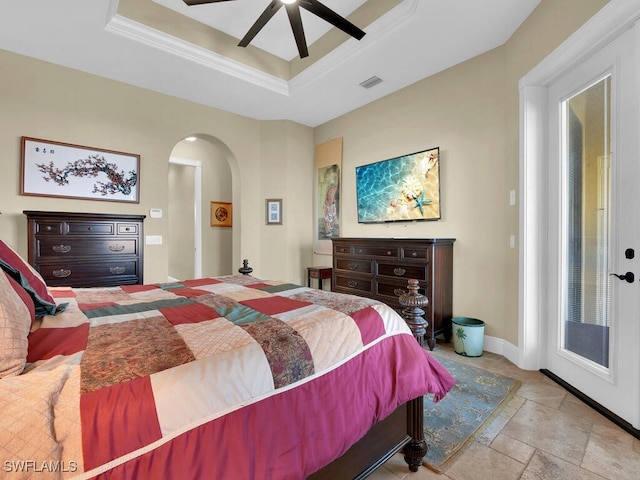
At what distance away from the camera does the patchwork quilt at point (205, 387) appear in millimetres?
645

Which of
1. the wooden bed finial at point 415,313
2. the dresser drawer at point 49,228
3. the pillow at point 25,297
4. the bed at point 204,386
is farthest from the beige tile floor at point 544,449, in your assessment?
the dresser drawer at point 49,228

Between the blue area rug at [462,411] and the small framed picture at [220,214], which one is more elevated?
the small framed picture at [220,214]

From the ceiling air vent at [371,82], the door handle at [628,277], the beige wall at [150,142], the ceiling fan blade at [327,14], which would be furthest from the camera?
the ceiling air vent at [371,82]

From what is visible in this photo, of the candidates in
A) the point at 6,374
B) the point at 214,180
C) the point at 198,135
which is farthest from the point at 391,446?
the point at 214,180

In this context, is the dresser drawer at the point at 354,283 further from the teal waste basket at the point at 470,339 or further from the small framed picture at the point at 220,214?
the small framed picture at the point at 220,214

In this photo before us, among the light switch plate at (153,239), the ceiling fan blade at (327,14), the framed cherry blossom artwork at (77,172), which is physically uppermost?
the ceiling fan blade at (327,14)

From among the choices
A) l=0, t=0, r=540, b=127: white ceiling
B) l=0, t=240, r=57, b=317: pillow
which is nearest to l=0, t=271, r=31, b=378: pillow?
l=0, t=240, r=57, b=317: pillow

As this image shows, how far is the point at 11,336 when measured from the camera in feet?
2.52

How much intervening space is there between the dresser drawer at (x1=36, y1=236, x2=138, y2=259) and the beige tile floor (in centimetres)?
300

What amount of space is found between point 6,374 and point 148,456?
0.38 meters

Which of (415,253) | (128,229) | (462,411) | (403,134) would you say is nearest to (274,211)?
(128,229)

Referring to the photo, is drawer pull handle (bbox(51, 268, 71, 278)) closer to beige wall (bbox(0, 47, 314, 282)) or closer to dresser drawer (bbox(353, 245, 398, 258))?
beige wall (bbox(0, 47, 314, 282))

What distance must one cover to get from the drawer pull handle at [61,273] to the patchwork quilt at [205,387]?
1.73 meters

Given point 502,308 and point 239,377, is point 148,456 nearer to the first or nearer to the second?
point 239,377
